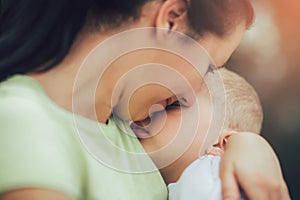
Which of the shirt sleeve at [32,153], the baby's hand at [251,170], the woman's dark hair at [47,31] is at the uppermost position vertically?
the woman's dark hair at [47,31]

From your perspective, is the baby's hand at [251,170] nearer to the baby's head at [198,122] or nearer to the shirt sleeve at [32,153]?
the baby's head at [198,122]

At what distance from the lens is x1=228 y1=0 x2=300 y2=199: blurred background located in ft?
2.83

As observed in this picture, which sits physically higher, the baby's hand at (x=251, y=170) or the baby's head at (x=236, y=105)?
the baby's head at (x=236, y=105)

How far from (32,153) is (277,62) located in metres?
0.38

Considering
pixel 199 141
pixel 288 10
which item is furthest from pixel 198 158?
pixel 288 10

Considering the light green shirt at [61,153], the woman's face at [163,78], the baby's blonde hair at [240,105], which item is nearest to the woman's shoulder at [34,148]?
the light green shirt at [61,153]

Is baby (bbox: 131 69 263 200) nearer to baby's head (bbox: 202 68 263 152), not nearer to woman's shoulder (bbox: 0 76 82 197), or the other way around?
baby's head (bbox: 202 68 263 152)

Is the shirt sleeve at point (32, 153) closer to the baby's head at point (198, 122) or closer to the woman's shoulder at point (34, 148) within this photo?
the woman's shoulder at point (34, 148)

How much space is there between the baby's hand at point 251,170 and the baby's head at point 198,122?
0.03 meters

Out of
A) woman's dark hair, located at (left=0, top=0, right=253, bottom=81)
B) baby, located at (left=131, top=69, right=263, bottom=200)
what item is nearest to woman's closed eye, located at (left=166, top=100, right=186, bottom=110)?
baby, located at (left=131, top=69, right=263, bottom=200)

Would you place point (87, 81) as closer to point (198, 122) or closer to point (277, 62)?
point (198, 122)

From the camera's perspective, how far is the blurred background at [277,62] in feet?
2.83

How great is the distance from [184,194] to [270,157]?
0.43ft

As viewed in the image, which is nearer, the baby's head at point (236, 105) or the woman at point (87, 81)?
the woman at point (87, 81)
